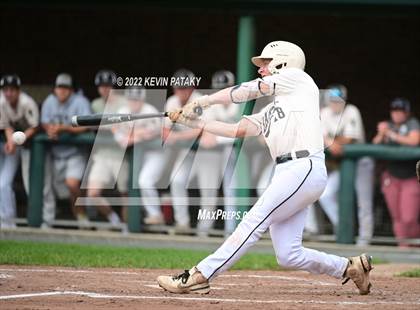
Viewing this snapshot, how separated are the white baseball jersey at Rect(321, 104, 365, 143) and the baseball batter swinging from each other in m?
4.64

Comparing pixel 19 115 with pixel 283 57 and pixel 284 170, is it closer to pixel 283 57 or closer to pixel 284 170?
pixel 283 57

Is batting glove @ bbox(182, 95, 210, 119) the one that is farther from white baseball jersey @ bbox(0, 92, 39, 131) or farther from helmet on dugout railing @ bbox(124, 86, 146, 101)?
A: white baseball jersey @ bbox(0, 92, 39, 131)

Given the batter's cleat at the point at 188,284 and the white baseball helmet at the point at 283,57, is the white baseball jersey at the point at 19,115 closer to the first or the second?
the batter's cleat at the point at 188,284

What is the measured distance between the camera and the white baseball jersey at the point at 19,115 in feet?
40.5

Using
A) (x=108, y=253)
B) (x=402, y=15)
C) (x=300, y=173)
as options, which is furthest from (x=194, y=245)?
(x=300, y=173)

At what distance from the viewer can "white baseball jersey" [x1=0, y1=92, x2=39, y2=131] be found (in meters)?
12.3

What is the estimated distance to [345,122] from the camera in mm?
12000

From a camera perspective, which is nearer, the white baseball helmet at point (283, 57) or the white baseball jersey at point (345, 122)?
the white baseball helmet at point (283, 57)

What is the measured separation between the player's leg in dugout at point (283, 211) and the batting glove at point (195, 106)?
0.62 meters

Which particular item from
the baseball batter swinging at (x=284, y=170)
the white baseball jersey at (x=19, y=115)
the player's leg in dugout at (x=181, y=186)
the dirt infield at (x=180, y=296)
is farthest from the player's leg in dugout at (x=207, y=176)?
the baseball batter swinging at (x=284, y=170)

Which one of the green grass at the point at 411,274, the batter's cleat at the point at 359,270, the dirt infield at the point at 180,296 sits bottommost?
the dirt infield at the point at 180,296

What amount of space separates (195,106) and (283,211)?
91 centimetres

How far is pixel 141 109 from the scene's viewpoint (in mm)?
11672

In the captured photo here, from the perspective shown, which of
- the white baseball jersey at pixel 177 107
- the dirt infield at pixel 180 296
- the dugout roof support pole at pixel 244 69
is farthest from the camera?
the dugout roof support pole at pixel 244 69
